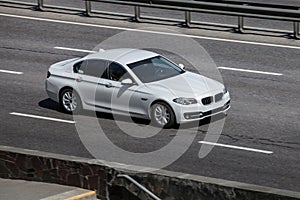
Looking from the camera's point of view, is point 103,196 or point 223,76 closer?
point 103,196

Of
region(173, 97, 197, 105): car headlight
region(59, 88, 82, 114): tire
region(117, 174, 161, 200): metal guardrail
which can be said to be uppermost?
region(117, 174, 161, 200): metal guardrail

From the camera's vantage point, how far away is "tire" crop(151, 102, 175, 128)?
2239 centimetres

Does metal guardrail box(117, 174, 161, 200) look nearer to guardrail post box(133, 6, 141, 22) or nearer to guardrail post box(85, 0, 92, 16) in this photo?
guardrail post box(133, 6, 141, 22)

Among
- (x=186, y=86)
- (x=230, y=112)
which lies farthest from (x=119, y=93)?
(x=230, y=112)

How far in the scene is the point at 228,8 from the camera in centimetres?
2933

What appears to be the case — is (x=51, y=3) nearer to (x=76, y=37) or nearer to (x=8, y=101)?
(x=76, y=37)

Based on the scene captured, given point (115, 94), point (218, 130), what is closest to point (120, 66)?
point (115, 94)

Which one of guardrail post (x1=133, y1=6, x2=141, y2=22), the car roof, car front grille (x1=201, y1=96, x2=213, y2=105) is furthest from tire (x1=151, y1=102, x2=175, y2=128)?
guardrail post (x1=133, y1=6, x2=141, y2=22)

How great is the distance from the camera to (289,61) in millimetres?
27094

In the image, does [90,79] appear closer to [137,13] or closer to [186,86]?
[186,86]

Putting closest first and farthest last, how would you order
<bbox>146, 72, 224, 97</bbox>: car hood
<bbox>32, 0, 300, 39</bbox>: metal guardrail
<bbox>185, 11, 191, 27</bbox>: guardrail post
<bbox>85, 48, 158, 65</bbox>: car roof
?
<bbox>146, 72, 224, 97</bbox>: car hood, <bbox>85, 48, 158, 65</bbox>: car roof, <bbox>32, 0, 300, 39</bbox>: metal guardrail, <bbox>185, 11, 191, 27</bbox>: guardrail post

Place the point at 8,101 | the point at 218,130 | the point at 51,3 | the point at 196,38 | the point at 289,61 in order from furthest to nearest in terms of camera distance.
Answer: the point at 51,3, the point at 196,38, the point at 289,61, the point at 8,101, the point at 218,130

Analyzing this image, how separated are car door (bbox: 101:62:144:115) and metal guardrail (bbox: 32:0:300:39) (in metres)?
6.78

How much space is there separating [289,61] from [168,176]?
42.8 feet
